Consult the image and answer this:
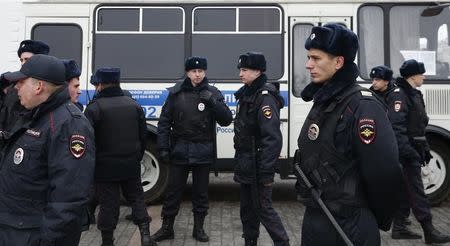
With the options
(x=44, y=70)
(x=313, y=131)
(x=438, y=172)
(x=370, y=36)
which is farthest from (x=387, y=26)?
(x=44, y=70)

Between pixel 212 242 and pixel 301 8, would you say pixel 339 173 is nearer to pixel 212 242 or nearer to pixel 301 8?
pixel 212 242

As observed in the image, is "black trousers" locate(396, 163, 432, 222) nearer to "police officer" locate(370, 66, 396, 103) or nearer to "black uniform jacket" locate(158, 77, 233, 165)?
"police officer" locate(370, 66, 396, 103)

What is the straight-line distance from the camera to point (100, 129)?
5.62 meters

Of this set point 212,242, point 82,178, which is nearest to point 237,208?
point 212,242

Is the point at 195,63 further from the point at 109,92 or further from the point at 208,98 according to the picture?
the point at 109,92

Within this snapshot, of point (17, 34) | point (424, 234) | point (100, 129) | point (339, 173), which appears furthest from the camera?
point (17, 34)

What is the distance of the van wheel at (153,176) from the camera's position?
7.81 meters

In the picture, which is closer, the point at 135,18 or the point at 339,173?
the point at 339,173

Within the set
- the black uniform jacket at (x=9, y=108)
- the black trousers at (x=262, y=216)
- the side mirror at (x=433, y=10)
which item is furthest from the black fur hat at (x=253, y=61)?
the side mirror at (x=433, y=10)

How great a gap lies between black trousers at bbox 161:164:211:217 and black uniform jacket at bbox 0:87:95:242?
3.26m

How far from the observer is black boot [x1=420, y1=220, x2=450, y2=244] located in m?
5.97

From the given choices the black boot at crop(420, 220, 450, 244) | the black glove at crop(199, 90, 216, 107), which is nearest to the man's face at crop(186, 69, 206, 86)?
the black glove at crop(199, 90, 216, 107)

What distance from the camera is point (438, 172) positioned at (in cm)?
784

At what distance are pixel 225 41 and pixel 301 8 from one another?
119 centimetres
